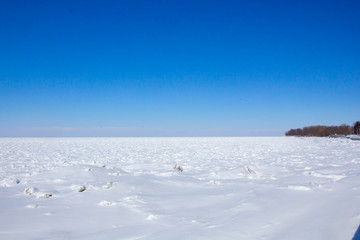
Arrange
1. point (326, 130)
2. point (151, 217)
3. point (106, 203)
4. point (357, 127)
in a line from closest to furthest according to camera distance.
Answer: point (151, 217) → point (106, 203) → point (357, 127) → point (326, 130)

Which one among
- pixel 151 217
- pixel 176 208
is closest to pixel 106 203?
pixel 151 217

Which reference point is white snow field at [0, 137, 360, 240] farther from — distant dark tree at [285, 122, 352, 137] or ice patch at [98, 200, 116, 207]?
distant dark tree at [285, 122, 352, 137]

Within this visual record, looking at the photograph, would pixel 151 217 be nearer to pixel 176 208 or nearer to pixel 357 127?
pixel 176 208

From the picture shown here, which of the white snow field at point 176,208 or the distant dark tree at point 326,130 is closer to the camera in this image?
the white snow field at point 176,208

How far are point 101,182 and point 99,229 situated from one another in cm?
212

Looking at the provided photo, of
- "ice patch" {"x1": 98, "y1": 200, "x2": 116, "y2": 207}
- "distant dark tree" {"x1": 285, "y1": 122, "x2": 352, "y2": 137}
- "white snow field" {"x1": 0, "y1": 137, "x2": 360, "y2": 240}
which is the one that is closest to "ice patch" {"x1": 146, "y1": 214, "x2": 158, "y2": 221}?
"white snow field" {"x1": 0, "y1": 137, "x2": 360, "y2": 240}

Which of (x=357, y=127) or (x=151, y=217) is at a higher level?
(x=357, y=127)

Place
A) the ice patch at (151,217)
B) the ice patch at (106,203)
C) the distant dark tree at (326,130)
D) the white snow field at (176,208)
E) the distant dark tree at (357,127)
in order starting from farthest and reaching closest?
1. the distant dark tree at (326,130)
2. the distant dark tree at (357,127)
3. the ice patch at (106,203)
4. the ice patch at (151,217)
5. the white snow field at (176,208)

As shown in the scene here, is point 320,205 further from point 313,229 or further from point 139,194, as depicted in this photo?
point 139,194

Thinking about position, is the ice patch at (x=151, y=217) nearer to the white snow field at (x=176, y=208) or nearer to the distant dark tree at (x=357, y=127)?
the white snow field at (x=176, y=208)

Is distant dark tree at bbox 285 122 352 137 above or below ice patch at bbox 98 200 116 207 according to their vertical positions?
above

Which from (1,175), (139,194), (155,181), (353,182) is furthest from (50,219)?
(353,182)

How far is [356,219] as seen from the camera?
2270mm

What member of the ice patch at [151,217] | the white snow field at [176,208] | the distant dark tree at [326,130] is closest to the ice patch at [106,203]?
the white snow field at [176,208]
